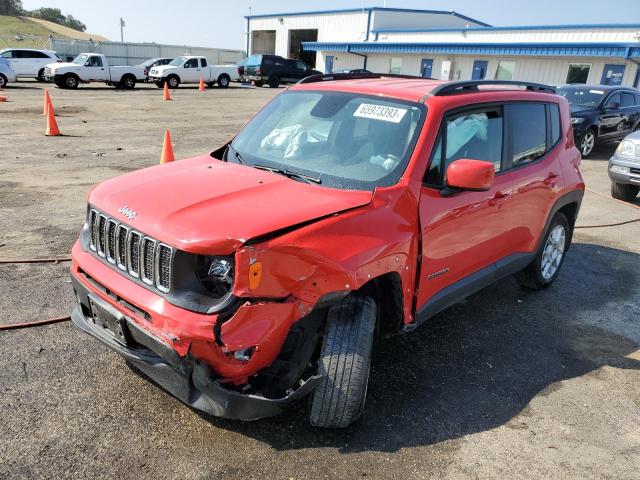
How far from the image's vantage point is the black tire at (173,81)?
29.9 meters

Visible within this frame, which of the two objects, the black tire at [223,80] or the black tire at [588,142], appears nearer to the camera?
the black tire at [588,142]

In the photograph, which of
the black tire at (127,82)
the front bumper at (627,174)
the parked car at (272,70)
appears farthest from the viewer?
the parked car at (272,70)

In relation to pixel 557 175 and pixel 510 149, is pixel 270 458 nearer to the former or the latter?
pixel 510 149

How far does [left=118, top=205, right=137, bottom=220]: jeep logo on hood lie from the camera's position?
278cm

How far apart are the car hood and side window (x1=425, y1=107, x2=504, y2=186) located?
648mm

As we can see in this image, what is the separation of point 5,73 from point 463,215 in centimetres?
2640

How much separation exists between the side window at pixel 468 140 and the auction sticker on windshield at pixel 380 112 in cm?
30

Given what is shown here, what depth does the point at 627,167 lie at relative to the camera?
28.8ft

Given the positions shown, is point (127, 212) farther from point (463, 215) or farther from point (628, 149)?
point (628, 149)

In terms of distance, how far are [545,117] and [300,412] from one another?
3430mm

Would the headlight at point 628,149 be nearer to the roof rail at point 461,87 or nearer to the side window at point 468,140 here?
the roof rail at point 461,87

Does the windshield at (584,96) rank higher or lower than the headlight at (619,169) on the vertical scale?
higher

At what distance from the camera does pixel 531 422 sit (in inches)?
127

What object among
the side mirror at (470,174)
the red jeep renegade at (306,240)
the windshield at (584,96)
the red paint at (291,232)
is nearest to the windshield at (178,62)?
the windshield at (584,96)
